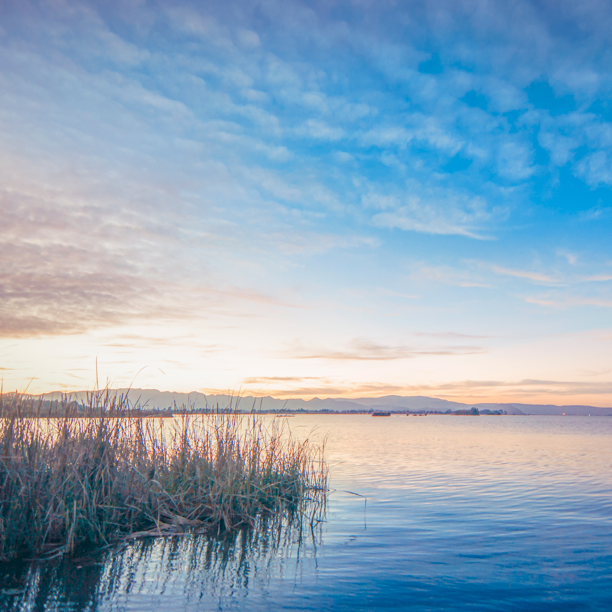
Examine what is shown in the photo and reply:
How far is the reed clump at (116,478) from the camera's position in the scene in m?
8.71

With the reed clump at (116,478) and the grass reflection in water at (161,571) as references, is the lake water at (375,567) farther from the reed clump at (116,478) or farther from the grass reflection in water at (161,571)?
the reed clump at (116,478)

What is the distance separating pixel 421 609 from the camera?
727cm

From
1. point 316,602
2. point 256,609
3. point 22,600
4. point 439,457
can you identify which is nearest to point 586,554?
point 316,602

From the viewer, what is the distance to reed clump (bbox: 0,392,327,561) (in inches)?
343

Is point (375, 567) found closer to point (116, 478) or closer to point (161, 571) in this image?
point (161, 571)

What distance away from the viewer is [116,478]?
9969 mm

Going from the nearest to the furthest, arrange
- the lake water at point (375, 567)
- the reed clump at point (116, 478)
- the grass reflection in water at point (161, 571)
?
the grass reflection in water at point (161, 571) → the lake water at point (375, 567) → the reed clump at point (116, 478)

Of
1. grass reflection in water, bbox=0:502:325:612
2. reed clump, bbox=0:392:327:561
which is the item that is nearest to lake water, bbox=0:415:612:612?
grass reflection in water, bbox=0:502:325:612

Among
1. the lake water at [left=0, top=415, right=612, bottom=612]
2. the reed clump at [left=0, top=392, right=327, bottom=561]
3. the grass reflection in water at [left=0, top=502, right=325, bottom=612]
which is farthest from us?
the reed clump at [left=0, top=392, right=327, bottom=561]

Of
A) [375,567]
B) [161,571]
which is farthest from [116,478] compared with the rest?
[375,567]

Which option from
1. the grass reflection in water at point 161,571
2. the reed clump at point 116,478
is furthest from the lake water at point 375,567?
the reed clump at point 116,478

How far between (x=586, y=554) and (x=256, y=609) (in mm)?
8184

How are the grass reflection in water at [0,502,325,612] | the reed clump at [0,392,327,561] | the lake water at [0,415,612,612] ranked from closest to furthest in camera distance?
the grass reflection in water at [0,502,325,612], the lake water at [0,415,612,612], the reed clump at [0,392,327,561]

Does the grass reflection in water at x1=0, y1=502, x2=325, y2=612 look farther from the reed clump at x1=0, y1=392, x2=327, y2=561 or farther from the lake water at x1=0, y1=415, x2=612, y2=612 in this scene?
the reed clump at x1=0, y1=392, x2=327, y2=561
